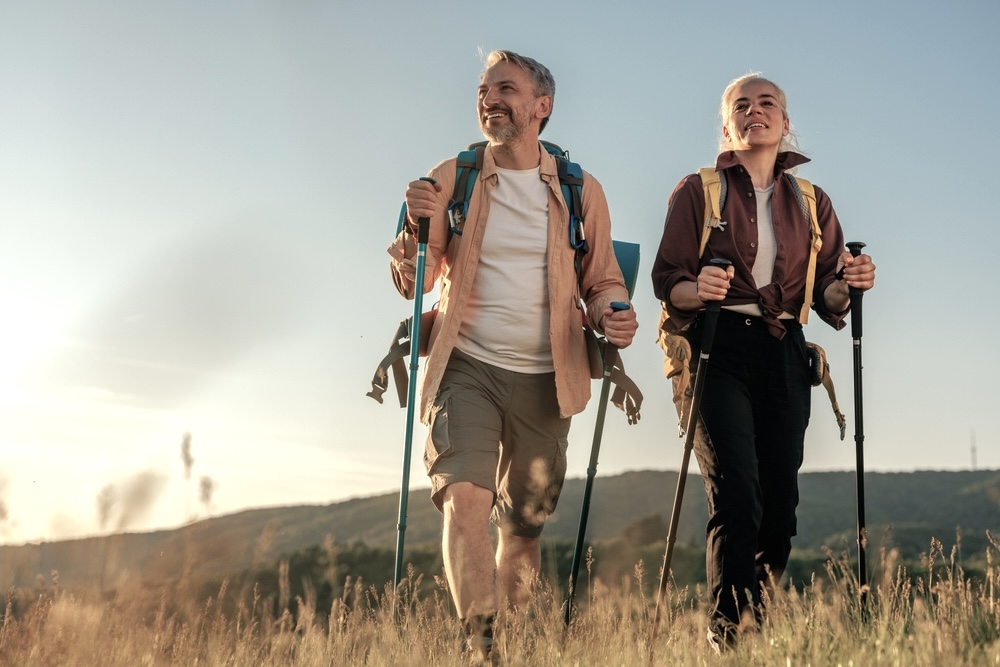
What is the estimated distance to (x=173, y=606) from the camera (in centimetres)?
454

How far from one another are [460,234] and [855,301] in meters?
2.03

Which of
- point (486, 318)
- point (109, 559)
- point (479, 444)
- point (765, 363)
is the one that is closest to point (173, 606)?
point (109, 559)

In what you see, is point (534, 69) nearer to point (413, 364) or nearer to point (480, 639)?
point (413, 364)

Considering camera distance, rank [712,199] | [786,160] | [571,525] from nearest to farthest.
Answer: [712,199]
[786,160]
[571,525]

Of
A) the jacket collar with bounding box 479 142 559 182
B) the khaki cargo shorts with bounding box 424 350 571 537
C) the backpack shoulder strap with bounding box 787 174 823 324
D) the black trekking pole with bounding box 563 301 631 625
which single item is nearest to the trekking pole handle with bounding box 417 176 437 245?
the jacket collar with bounding box 479 142 559 182

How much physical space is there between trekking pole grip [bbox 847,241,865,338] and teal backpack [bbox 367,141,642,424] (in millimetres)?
1183

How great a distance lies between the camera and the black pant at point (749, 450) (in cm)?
497

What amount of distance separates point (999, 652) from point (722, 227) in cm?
229

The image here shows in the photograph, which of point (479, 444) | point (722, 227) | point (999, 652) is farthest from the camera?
point (722, 227)

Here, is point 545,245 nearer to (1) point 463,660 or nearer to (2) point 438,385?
(2) point 438,385

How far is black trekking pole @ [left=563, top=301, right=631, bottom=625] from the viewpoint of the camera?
5355mm

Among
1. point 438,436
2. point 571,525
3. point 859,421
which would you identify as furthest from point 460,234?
point 571,525

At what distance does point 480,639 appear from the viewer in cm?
465

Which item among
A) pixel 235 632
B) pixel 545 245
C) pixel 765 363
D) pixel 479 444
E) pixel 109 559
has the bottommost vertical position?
pixel 235 632
